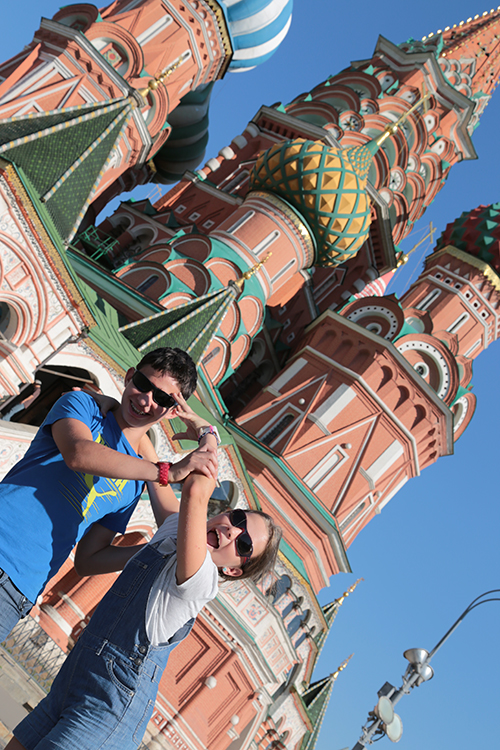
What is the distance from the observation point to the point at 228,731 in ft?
36.8

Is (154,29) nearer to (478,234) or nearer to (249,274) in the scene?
(249,274)

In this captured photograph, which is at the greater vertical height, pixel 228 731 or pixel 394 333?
pixel 394 333

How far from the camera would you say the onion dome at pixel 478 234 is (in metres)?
19.9

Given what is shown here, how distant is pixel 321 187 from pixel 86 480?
47.7ft

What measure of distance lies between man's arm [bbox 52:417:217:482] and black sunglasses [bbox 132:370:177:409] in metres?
0.29

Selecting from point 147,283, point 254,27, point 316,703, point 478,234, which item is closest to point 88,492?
point 147,283

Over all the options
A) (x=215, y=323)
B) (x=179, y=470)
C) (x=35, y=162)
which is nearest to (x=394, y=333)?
(x=215, y=323)

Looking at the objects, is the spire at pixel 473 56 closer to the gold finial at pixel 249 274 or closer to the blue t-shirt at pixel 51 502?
the gold finial at pixel 249 274

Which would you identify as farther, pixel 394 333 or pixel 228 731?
pixel 394 333

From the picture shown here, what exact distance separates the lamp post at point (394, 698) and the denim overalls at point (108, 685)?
513cm

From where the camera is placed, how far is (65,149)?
825 cm

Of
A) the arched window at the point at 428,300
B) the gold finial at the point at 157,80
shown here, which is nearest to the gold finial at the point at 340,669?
the arched window at the point at 428,300

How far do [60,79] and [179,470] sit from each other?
12.9 metres

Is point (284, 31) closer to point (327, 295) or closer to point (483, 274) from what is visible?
point (327, 295)
